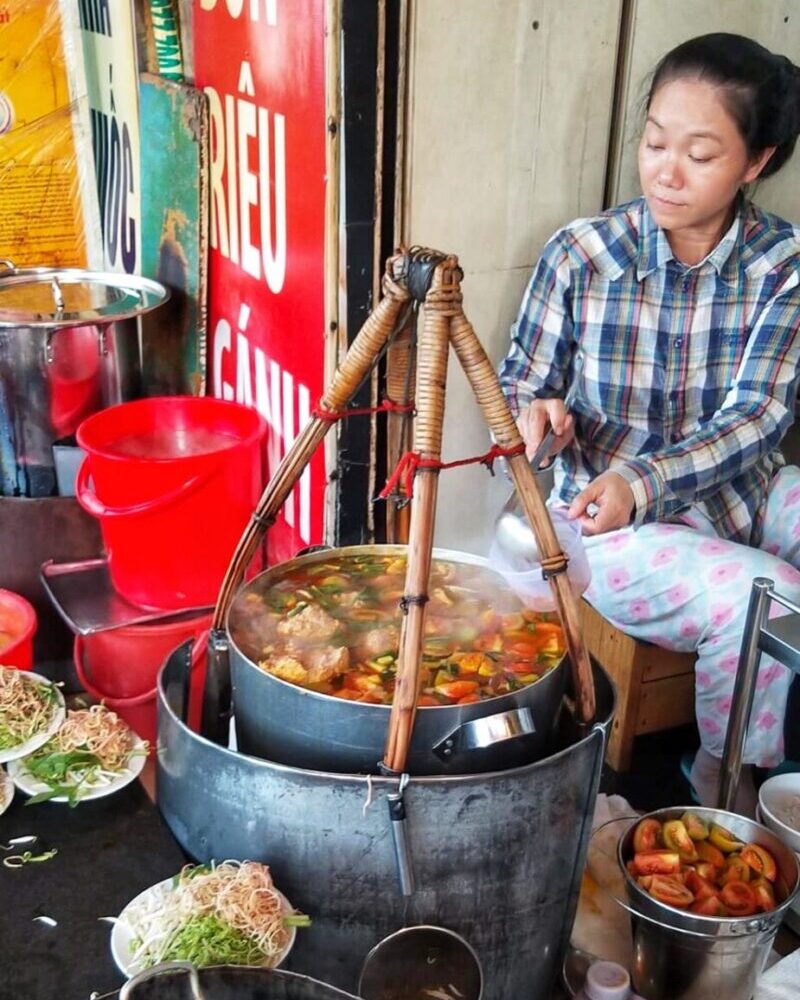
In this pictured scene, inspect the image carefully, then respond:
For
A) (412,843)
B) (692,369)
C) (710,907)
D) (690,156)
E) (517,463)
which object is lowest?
(710,907)

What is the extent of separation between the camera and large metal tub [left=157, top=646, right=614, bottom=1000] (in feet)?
5.72

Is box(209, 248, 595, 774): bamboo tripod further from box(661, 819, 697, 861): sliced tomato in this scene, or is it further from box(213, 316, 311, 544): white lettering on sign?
box(213, 316, 311, 544): white lettering on sign

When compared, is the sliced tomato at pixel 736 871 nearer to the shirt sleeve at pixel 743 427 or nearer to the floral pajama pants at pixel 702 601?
the floral pajama pants at pixel 702 601

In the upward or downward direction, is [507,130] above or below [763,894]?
above

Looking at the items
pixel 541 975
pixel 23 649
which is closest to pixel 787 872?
pixel 541 975

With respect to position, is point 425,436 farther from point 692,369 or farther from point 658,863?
point 692,369

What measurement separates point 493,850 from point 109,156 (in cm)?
356

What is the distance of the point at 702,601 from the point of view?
9.07ft

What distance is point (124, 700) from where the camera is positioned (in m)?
3.00

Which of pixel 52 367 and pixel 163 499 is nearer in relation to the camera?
pixel 163 499

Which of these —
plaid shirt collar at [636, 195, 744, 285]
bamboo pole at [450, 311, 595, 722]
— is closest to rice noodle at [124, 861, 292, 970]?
bamboo pole at [450, 311, 595, 722]

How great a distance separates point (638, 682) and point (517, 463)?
4.62 ft

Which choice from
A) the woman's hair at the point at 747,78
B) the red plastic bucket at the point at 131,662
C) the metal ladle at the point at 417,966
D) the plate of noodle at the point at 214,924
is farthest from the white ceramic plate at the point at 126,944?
the woman's hair at the point at 747,78

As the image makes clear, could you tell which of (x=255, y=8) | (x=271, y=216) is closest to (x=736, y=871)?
(x=271, y=216)
